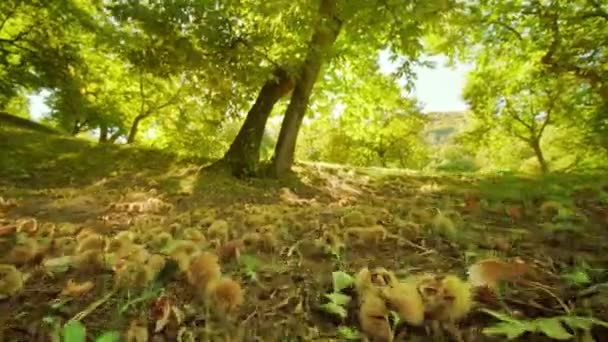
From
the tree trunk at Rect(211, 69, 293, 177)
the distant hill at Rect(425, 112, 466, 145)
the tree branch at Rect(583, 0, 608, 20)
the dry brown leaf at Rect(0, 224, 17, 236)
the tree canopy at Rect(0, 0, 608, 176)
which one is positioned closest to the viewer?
the dry brown leaf at Rect(0, 224, 17, 236)

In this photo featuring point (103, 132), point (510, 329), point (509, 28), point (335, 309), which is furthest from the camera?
point (103, 132)

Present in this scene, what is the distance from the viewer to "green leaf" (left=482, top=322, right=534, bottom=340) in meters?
1.36

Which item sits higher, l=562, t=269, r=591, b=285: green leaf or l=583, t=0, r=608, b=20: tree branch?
l=583, t=0, r=608, b=20: tree branch

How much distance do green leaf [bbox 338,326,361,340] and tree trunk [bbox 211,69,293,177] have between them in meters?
7.40

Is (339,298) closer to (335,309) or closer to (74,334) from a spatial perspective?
(335,309)

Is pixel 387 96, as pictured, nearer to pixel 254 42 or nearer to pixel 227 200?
pixel 254 42

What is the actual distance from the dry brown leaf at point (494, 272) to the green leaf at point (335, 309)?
49 cm

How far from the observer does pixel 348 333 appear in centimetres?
153

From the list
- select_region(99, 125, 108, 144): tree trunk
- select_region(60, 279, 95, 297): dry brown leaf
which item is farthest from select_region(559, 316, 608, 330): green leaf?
select_region(99, 125, 108, 144): tree trunk

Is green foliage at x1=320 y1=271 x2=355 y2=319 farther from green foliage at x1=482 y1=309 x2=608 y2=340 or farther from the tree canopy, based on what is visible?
the tree canopy

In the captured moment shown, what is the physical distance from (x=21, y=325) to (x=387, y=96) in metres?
12.8

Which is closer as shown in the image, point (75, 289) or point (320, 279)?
point (75, 289)

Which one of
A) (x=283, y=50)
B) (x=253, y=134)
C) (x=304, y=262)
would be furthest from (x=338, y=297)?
(x=253, y=134)

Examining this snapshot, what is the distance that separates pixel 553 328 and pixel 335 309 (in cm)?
67
